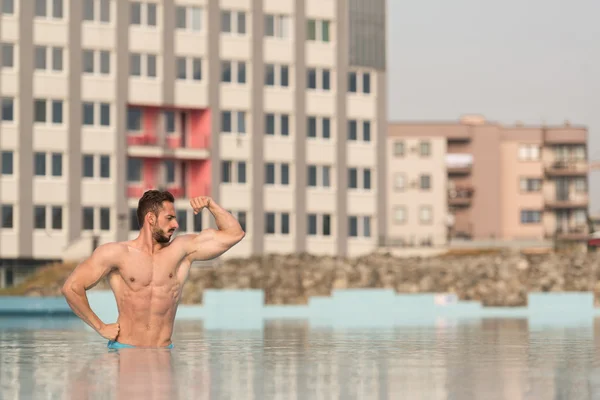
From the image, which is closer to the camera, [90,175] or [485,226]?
[90,175]

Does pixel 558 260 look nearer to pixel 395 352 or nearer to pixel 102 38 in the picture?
pixel 102 38

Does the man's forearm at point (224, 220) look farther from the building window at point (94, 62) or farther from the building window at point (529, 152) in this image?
the building window at point (529, 152)

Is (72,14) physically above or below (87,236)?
above

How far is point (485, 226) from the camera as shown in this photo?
113m

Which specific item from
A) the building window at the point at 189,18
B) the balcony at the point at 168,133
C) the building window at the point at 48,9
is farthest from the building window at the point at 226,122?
the building window at the point at 48,9

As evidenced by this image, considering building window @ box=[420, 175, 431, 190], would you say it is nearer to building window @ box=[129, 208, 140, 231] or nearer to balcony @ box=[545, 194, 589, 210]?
balcony @ box=[545, 194, 589, 210]

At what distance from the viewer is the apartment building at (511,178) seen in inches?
4449

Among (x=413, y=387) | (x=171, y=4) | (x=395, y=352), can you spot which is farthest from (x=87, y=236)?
(x=413, y=387)

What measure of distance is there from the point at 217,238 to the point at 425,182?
9991 centimetres

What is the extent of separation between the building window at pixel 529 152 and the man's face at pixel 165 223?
106m

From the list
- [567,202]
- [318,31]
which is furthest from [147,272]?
[567,202]

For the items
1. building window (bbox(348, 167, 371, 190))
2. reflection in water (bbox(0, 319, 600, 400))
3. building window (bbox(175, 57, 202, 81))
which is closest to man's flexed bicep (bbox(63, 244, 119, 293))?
reflection in water (bbox(0, 319, 600, 400))

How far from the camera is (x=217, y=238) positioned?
1183 centimetres

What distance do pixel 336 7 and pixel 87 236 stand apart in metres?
22.6
